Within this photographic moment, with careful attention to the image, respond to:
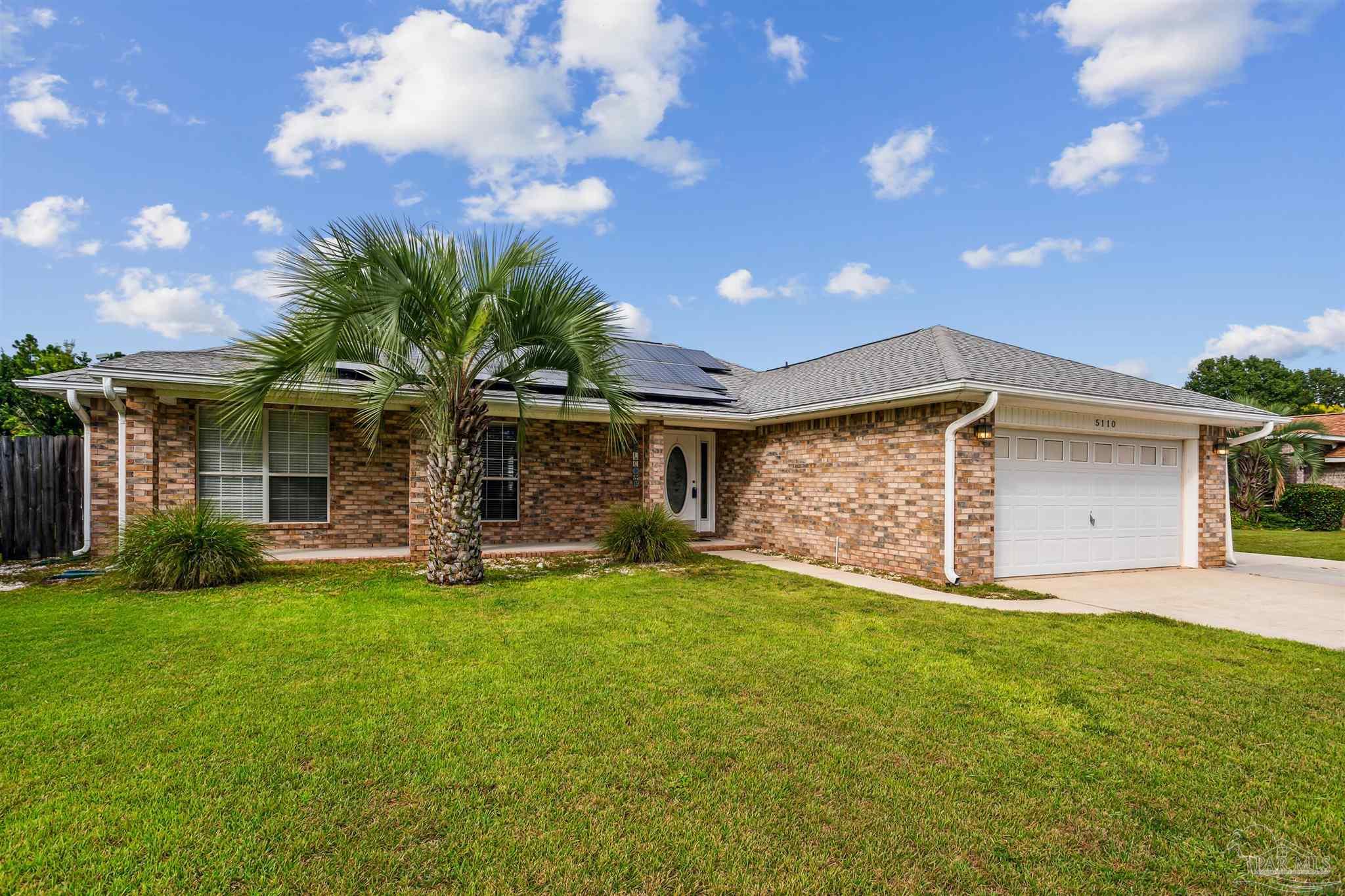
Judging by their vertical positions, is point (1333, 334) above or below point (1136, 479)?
above

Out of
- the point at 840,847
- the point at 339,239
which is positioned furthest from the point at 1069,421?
the point at 339,239

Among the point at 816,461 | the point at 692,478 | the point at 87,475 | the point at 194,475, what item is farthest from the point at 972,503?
the point at 87,475

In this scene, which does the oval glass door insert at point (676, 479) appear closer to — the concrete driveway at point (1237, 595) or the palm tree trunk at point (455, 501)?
the palm tree trunk at point (455, 501)

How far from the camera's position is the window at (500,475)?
1179cm

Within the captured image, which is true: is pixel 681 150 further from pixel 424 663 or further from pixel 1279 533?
pixel 1279 533

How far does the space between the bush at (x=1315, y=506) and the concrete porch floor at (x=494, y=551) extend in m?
18.6

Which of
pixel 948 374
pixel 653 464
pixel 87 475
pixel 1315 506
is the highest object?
pixel 948 374

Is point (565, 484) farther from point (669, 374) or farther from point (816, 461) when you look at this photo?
point (816, 461)

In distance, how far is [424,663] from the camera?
15.9ft

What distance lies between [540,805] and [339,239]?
267 inches

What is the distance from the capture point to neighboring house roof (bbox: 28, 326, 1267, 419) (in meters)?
8.70

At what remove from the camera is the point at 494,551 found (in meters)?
11.1

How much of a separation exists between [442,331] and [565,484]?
5445 mm

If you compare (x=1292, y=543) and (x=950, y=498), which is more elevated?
(x=950, y=498)
